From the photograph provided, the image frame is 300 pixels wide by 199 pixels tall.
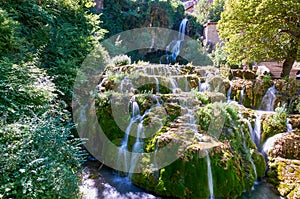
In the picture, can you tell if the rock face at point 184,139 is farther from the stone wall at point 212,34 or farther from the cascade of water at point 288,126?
the stone wall at point 212,34

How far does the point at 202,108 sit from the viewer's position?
6.57 metres

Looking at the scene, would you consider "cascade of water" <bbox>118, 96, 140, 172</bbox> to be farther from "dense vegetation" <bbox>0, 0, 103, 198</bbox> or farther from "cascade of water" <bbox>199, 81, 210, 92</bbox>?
"cascade of water" <bbox>199, 81, 210, 92</bbox>

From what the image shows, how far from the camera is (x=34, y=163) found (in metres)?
2.58

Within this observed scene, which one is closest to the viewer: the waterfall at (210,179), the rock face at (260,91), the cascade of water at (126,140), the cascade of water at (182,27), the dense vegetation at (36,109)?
the dense vegetation at (36,109)

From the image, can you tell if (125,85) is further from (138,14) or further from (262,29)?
(138,14)

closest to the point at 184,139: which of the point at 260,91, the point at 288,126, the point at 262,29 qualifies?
the point at 288,126

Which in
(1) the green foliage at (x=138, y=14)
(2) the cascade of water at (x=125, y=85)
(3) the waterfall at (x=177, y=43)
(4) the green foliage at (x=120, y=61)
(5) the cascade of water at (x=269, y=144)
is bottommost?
(5) the cascade of water at (x=269, y=144)

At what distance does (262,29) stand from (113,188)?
9641 millimetres

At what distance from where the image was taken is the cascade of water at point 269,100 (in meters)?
9.62

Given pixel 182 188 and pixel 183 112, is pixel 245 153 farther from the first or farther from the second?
pixel 182 188

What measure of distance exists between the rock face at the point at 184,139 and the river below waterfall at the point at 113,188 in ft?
0.63

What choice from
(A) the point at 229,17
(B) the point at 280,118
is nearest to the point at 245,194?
(B) the point at 280,118

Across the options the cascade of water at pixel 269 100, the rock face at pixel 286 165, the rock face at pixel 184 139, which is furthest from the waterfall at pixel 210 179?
the cascade of water at pixel 269 100

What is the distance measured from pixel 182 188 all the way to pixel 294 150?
4.54 meters
